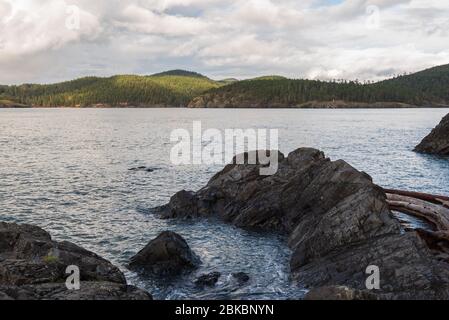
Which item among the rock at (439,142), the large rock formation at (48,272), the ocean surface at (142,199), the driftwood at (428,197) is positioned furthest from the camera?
the rock at (439,142)

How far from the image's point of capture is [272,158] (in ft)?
135

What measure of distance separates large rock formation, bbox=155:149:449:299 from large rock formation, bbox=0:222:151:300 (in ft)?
34.0

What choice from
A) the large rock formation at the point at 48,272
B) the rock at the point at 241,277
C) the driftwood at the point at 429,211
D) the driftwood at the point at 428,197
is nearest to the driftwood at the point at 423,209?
the driftwood at the point at 429,211

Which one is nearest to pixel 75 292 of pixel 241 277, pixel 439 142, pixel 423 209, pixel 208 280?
pixel 208 280

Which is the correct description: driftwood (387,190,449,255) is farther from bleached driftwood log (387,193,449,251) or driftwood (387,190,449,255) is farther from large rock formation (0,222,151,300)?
large rock formation (0,222,151,300)

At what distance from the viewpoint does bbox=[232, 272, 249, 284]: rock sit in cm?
2371

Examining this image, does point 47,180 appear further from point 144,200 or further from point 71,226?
point 71,226

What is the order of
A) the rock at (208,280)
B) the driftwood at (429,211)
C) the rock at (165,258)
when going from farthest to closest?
the driftwood at (429,211), the rock at (165,258), the rock at (208,280)

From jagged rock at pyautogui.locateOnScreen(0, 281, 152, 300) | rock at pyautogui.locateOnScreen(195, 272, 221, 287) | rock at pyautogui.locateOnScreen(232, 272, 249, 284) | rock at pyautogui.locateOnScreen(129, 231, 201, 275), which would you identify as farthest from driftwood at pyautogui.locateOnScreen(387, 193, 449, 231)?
jagged rock at pyautogui.locateOnScreen(0, 281, 152, 300)

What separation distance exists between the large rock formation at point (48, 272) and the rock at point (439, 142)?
67.7m

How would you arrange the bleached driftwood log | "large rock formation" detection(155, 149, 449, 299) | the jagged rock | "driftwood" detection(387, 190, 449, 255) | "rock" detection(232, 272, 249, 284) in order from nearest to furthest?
1. the jagged rock
2. "large rock formation" detection(155, 149, 449, 299)
3. "rock" detection(232, 272, 249, 284)
4. "driftwood" detection(387, 190, 449, 255)
5. the bleached driftwood log

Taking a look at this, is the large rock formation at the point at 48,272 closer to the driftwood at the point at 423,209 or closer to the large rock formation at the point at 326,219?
the large rock formation at the point at 326,219

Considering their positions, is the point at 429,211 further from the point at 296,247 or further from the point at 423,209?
the point at 296,247

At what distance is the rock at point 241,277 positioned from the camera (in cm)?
2371
